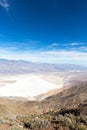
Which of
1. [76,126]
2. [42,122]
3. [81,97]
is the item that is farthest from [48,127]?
[81,97]

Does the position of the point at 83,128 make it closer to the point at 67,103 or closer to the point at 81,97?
the point at 67,103

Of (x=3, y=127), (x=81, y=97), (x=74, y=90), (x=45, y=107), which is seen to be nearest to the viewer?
(x=3, y=127)

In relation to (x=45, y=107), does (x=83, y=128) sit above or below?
above

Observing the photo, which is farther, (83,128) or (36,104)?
(36,104)

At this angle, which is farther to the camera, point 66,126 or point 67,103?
point 67,103

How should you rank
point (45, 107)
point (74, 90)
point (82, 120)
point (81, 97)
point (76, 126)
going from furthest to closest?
point (74, 90) → point (81, 97) → point (45, 107) → point (82, 120) → point (76, 126)

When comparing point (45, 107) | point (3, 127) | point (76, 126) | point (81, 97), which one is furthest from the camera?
point (81, 97)

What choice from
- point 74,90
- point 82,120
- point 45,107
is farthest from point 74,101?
point 82,120

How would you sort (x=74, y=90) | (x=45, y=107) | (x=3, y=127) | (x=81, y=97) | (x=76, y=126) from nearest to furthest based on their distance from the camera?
(x=3, y=127), (x=76, y=126), (x=45, y=107), (x=81, y=97), (x=74, y=90)

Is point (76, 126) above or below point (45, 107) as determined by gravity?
above

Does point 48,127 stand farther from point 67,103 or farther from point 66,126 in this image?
point 67,103
